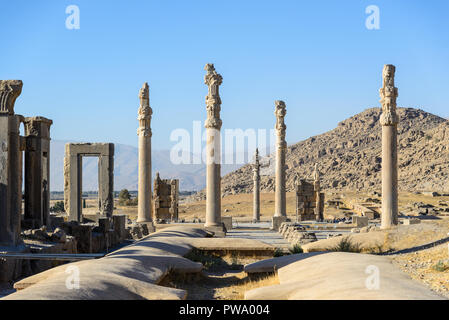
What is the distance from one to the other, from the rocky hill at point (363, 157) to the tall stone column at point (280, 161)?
33.3 m

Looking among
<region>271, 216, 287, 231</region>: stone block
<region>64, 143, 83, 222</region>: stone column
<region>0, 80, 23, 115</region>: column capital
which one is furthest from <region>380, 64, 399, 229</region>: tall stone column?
<region>64, 143, 83, 222</region>: stone column

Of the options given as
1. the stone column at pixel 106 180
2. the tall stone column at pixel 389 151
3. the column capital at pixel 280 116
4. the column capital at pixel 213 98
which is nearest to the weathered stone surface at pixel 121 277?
the column capital at pixel 213 98

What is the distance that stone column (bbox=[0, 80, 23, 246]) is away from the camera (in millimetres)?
14008

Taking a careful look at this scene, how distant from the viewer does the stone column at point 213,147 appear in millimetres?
20292

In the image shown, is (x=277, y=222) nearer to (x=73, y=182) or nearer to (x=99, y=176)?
(x=99, y=176)

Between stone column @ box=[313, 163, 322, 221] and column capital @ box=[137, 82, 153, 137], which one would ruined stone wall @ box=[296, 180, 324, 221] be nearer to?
stone column @ box=[313, 163, 322, 221]

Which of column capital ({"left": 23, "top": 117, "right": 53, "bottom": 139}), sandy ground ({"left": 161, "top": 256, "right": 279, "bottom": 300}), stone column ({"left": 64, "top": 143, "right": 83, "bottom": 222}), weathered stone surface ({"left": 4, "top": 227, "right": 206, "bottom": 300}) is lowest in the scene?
sandy ground ({"left": 161, "top": 256, "right": 279, "bottom": 300})

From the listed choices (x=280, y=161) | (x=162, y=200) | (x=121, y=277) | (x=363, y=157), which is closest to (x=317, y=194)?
(x=280, y=161)

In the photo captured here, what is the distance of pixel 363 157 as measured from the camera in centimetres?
9144

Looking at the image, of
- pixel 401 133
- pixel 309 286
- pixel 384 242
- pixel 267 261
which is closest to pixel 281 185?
pixel 384 242

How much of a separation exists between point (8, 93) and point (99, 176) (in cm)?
998

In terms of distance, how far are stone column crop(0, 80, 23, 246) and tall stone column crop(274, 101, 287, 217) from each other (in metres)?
15.3

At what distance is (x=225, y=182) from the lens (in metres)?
109

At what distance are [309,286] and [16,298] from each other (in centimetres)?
401
